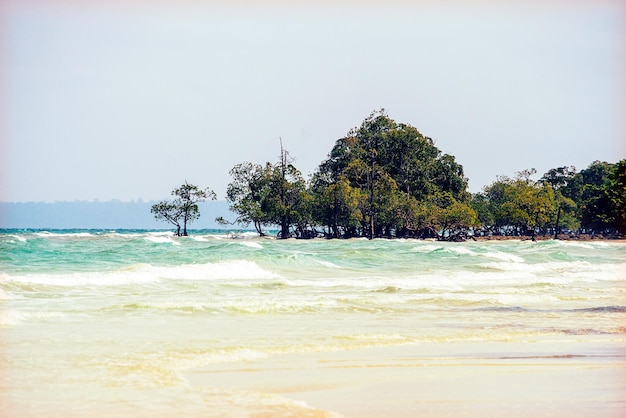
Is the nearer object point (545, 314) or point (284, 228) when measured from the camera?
point (545, 314)

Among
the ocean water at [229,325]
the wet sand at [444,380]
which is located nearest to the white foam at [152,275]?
the ocean water at [229,325]

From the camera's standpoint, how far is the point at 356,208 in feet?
223

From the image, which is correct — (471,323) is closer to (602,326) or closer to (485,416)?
(602,326)

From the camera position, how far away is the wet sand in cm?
702

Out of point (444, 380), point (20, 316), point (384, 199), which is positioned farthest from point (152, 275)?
point (384, 199)

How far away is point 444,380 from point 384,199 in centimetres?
6069

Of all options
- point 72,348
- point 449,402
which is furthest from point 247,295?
point 449,402

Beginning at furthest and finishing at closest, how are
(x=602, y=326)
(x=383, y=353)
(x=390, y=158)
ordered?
(x=390, y=158)
(x=602, y=326)
(x=383, y=353)

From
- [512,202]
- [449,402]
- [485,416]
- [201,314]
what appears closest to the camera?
[485,416]

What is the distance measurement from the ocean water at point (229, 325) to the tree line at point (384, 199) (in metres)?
41.6

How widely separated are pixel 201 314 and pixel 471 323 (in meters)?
4.69

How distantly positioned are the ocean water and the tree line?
41.6 m

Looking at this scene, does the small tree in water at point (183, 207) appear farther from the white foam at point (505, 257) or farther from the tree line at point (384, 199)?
the white foam at point (505, 257)

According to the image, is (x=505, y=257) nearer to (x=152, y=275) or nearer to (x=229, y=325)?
(x=152, y=275)
